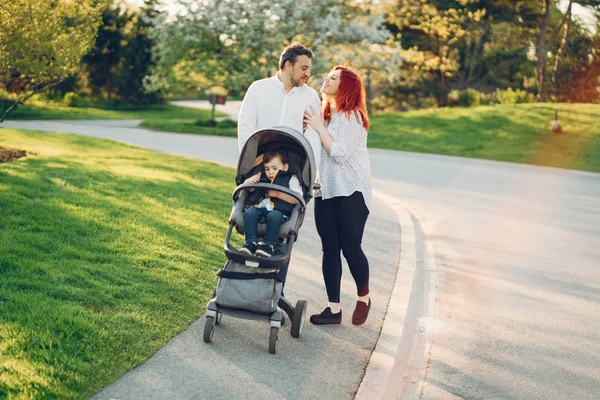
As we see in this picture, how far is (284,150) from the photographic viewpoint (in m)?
5.92

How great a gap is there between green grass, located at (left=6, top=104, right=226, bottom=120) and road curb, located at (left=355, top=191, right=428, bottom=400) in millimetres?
26785

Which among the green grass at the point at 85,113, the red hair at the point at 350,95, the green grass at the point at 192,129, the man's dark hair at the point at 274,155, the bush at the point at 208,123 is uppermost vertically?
the red hair at the point at 350,95

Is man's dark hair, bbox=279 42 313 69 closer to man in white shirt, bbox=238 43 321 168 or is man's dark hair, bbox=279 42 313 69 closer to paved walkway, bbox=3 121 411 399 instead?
man in white shirt, bbox=238 43 321 168

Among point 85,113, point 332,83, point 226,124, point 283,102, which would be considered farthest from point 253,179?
point 85,113

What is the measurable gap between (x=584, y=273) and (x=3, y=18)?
10045mm

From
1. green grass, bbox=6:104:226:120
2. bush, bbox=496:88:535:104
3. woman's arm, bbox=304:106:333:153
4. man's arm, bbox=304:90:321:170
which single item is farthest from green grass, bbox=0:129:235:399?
bush, bbox=496:88:535:104

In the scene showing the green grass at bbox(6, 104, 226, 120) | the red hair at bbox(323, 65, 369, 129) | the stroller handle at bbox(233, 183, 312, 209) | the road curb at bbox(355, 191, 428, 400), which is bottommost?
the green grass at bbox(6, 104, 226, 120)

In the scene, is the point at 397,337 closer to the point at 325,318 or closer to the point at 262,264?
the point at 325,318

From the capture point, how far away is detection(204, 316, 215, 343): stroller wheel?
5199 mm

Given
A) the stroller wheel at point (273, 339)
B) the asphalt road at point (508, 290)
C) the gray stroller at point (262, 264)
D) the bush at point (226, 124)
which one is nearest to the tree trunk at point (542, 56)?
the bush at point (226, 124)

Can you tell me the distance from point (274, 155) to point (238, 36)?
30.4 metres

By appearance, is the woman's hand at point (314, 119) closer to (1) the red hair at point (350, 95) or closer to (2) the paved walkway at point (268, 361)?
(1) the red hair at point (350, 95)

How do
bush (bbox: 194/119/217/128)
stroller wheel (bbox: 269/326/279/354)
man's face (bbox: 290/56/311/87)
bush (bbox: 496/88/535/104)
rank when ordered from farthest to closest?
bush (bbox: 496/88/535/104) < bush (bbox: 194/119/217/128) < man's face (bbox: 290/56/311/87) < stroller wheel (bbox: 269/326/279/354)

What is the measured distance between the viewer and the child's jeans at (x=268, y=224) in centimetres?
545
